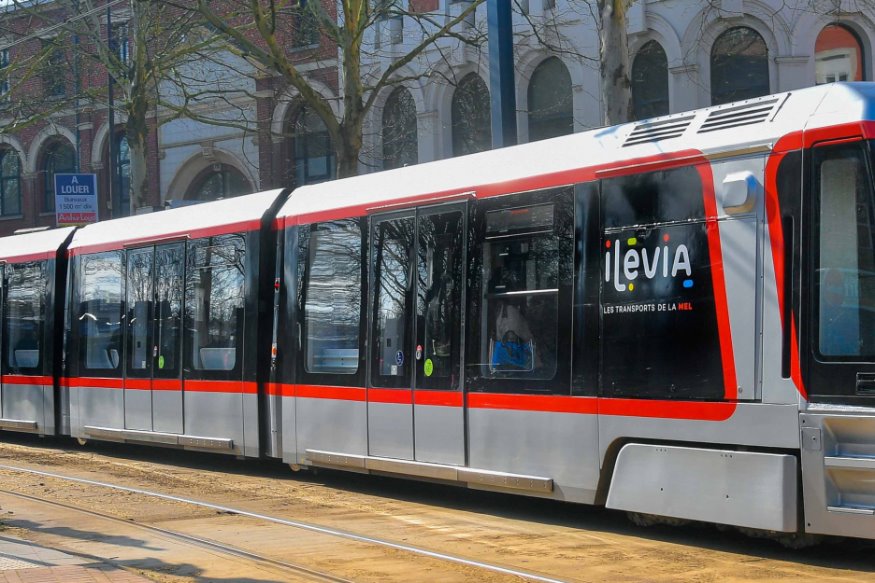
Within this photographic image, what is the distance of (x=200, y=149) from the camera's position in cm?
3500

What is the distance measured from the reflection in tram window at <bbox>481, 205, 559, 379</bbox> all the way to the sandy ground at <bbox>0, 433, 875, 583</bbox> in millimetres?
1398

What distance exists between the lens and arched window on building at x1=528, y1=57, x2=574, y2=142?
26328 millimetres

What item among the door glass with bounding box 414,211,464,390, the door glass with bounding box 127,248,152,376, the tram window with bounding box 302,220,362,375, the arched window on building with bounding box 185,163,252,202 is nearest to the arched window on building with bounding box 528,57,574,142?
the arched window on building with bounding box 185,163,252,202

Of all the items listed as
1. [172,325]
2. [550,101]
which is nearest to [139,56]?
[550,101]

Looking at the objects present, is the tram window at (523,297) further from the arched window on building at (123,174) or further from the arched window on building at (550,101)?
the arched window on building at (123,174)

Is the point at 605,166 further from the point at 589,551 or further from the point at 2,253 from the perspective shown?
the point at 2,253

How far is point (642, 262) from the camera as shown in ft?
30.1

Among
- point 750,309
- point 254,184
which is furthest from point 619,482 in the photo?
point 254,184

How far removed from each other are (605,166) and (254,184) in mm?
25071

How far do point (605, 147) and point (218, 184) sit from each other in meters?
27.2

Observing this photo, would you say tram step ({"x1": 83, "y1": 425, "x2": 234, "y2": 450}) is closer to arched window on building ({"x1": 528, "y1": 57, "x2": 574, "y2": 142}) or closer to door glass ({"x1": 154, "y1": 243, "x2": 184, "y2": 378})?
door glass ({"x1": 154, "y1": 243, "x2": 184, "y2": 378})

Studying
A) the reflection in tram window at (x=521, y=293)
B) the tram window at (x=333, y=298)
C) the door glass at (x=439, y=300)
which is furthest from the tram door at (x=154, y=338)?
the reflection in tram window at (x=521, y=293)

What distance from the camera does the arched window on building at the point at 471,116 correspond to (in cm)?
2756

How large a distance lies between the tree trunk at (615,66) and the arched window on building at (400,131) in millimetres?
12703
